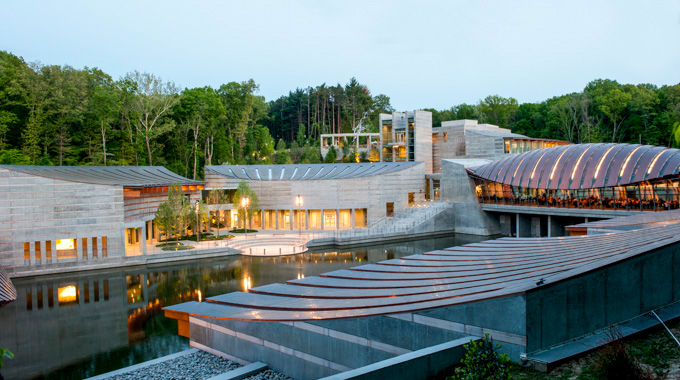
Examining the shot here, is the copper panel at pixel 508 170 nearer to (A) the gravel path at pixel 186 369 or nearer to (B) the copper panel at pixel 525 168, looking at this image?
(B) the copper panel at pixel 525 168

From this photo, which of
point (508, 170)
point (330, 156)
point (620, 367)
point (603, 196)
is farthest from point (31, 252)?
point (330, 156)

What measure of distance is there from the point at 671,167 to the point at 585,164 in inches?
234

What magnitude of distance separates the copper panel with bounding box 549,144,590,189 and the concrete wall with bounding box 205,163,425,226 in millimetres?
15445

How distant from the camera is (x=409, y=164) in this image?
51.3m

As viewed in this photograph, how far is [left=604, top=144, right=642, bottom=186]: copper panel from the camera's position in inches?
1462

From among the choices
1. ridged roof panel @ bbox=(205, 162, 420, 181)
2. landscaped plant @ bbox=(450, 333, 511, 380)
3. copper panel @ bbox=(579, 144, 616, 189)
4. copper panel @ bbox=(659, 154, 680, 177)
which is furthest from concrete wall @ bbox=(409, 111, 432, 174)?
landscaped plant @ bbox=(450, 333, 511, 380)

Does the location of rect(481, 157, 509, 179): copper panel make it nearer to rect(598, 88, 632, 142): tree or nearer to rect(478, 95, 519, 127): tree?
rect(598, 88, 632, 142): tree

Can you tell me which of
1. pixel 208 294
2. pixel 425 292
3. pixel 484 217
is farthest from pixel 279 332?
Answer: pixel 484 217

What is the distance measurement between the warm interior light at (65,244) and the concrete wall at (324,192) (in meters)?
16.3

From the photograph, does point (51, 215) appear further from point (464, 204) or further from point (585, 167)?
point (585, 167)

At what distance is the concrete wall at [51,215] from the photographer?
95.2 ft

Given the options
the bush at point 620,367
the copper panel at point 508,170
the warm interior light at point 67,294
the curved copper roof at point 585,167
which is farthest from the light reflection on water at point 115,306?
the bush at point 620,367

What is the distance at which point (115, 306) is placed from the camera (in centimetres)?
2320

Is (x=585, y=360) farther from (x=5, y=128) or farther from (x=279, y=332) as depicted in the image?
(x=5, y=128)
